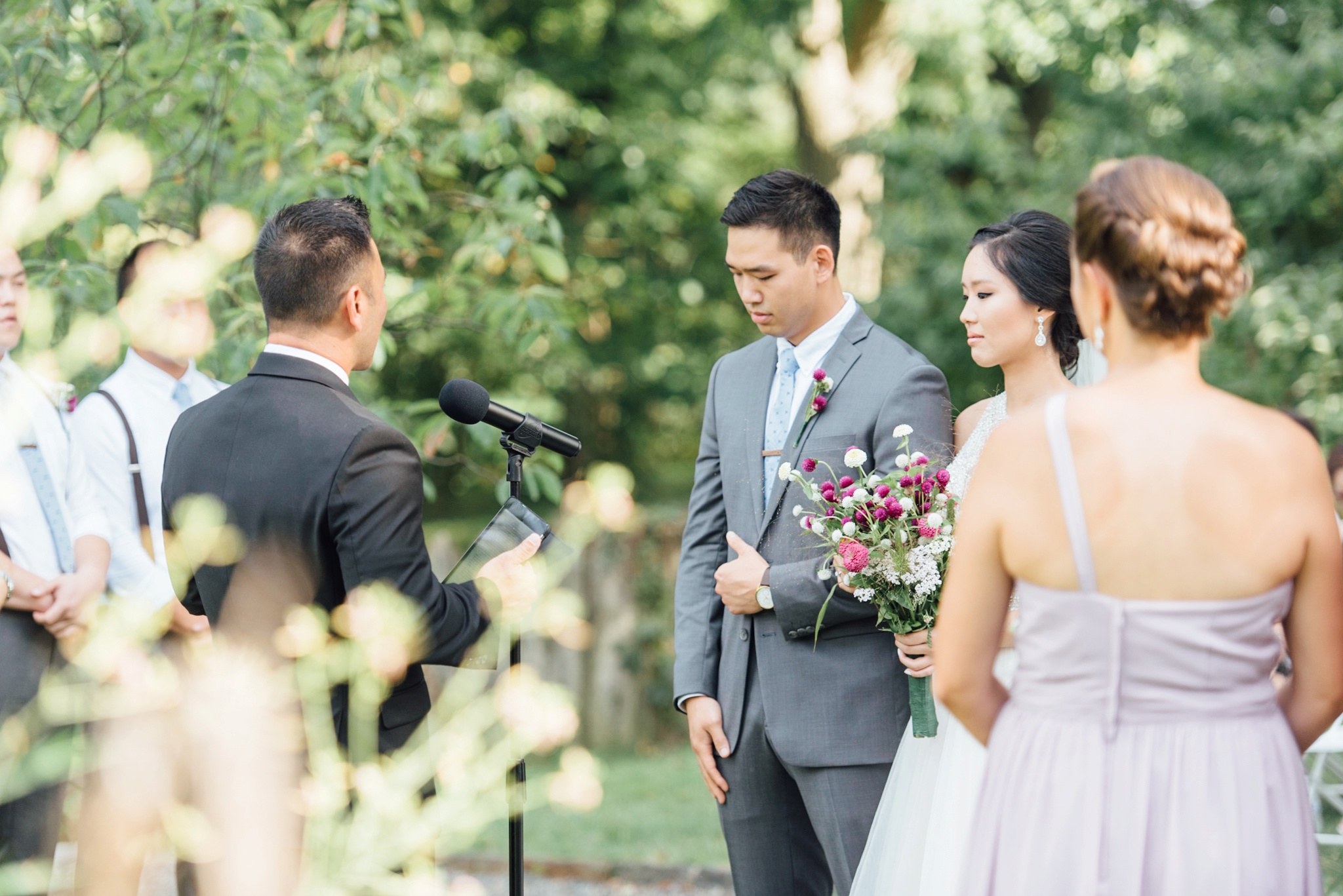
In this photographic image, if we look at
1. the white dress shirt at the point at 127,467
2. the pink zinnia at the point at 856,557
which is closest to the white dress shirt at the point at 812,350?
the pink zinnia at the point at 856,557

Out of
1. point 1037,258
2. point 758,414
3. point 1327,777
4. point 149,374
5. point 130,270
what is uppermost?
point 130,270

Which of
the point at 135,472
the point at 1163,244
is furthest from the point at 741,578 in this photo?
the point at 135,472

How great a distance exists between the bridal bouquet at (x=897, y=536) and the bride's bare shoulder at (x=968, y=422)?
47cm

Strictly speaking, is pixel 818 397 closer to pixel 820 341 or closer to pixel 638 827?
pixel 820 341

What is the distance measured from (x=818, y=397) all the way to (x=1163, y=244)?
Answer: 1275 millimetres

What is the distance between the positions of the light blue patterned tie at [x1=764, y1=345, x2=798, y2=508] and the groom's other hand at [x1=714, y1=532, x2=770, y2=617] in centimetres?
15

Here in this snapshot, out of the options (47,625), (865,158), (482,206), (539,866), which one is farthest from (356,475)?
(865,158)

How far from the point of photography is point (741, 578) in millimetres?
2924

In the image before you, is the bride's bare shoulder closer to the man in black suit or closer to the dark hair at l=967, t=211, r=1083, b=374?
the dark hair at l=967, t=211, r=1083, b=374

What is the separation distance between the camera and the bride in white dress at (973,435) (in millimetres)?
2711

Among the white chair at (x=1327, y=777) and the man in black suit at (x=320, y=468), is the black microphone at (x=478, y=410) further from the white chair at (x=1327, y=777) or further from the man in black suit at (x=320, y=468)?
the white chair at (x=1327, y=777)

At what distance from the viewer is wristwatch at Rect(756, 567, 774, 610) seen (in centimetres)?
288

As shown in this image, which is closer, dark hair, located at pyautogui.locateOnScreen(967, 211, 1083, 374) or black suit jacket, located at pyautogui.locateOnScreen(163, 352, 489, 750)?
black suit jacket, located at pyautogui.locateOnScreen(163, 352, 489, 750)

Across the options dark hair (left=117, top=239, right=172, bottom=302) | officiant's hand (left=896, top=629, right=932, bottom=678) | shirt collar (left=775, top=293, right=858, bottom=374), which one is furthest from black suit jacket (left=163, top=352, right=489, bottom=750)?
dark hair (left=117, top=239, right=172, bottom=302)
